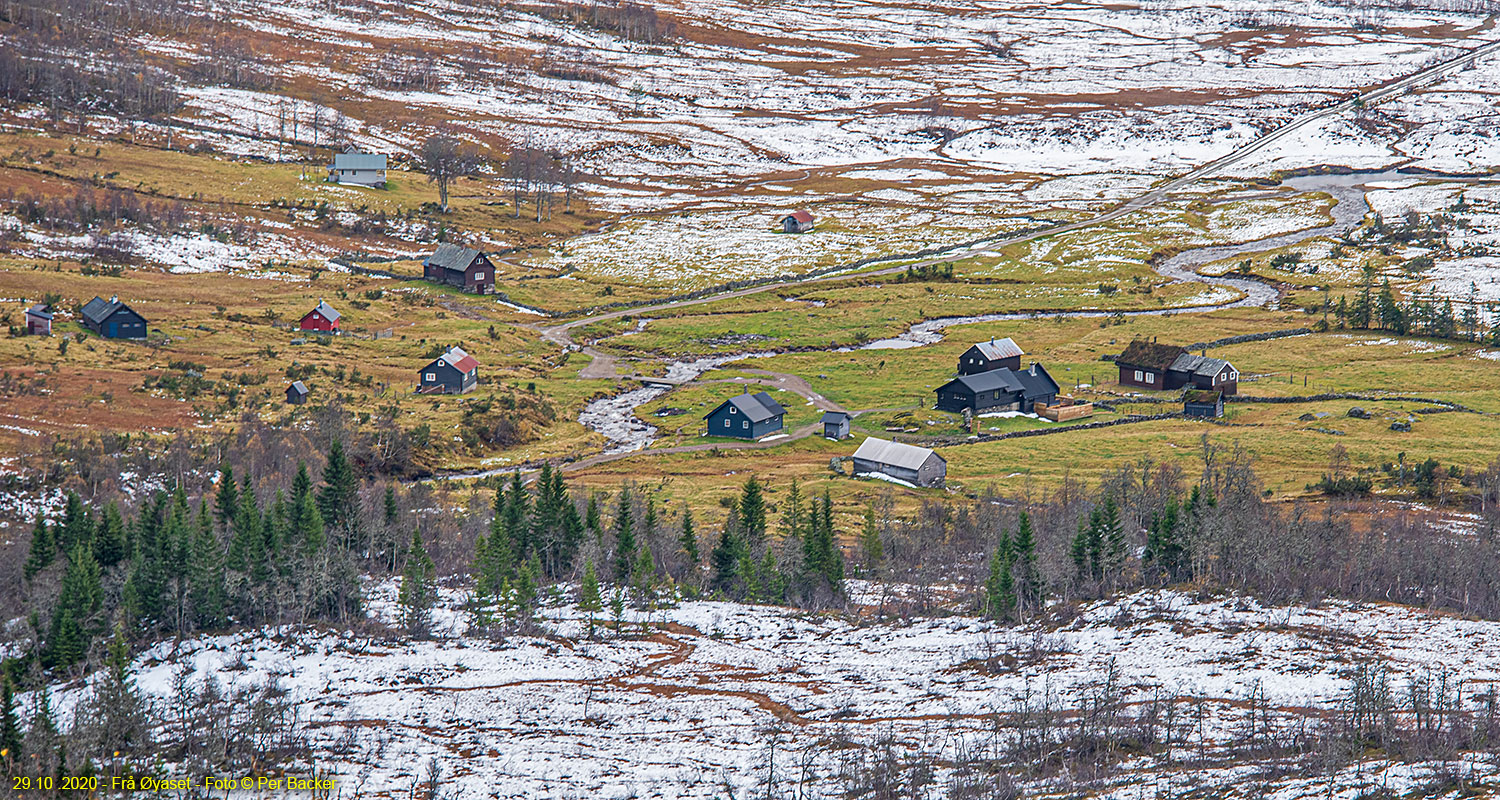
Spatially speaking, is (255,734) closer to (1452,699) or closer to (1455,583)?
(1452,699)

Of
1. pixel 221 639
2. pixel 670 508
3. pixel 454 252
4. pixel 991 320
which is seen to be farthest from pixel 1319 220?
pixel 221 639

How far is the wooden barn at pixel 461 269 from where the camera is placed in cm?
12725

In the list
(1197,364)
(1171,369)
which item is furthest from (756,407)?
(1197,364)

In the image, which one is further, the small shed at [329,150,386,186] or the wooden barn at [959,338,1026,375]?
the small shed at [329,150,386,186]

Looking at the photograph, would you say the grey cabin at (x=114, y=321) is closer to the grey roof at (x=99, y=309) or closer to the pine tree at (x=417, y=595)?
the grey roof at (x=99, y=309)

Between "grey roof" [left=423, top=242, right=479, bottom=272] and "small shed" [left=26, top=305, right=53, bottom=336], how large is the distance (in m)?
41.0

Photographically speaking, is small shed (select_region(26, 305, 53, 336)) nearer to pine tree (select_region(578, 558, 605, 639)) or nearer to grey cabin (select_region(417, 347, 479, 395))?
grey cabin (select_region(417, 347, 479, 395))

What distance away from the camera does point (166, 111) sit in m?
181

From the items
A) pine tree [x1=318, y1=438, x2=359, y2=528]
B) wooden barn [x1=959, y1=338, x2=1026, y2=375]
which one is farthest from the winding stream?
pine tree [x1=318, y1=438, x2=359, y2=528]

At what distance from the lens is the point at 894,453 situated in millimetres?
76875

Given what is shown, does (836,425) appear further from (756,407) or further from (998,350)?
(998,350)

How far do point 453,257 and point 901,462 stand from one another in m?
68.1

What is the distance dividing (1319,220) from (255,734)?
15873cm

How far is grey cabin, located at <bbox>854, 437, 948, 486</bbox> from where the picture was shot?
7519 centimetres
